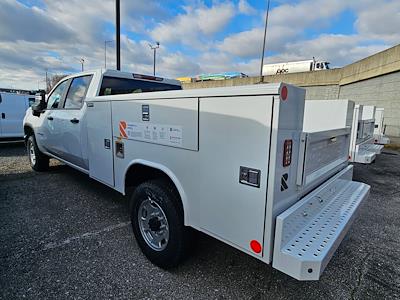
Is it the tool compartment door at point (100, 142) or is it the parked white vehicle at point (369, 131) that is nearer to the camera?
the tool compartment door at point (100, 142)

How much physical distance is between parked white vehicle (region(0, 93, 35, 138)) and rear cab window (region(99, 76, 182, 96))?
6.98 meters

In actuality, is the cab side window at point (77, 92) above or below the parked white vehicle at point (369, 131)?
above

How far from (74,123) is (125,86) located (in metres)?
0.97

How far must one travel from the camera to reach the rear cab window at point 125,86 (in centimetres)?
367

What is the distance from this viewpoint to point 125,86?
12.9ft

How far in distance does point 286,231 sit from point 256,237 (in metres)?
0.20

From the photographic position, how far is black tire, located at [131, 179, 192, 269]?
85.3 inches

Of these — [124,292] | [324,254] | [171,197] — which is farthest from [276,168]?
[124,292]

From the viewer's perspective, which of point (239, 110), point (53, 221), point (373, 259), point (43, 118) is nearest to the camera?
point (239, 110)

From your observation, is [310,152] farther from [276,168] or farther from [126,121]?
[126,121]

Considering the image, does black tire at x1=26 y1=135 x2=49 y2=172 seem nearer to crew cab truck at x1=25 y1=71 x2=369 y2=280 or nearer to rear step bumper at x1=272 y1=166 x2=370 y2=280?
crew cab truck at x1=25 y1=71 x2=369 y2=280

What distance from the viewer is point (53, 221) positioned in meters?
3.35

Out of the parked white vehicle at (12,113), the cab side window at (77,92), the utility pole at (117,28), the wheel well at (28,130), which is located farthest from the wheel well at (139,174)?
the parked white vehicle at (12,113)

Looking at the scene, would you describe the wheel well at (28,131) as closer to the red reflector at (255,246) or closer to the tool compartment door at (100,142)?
the tool compartment door at (100,142)
